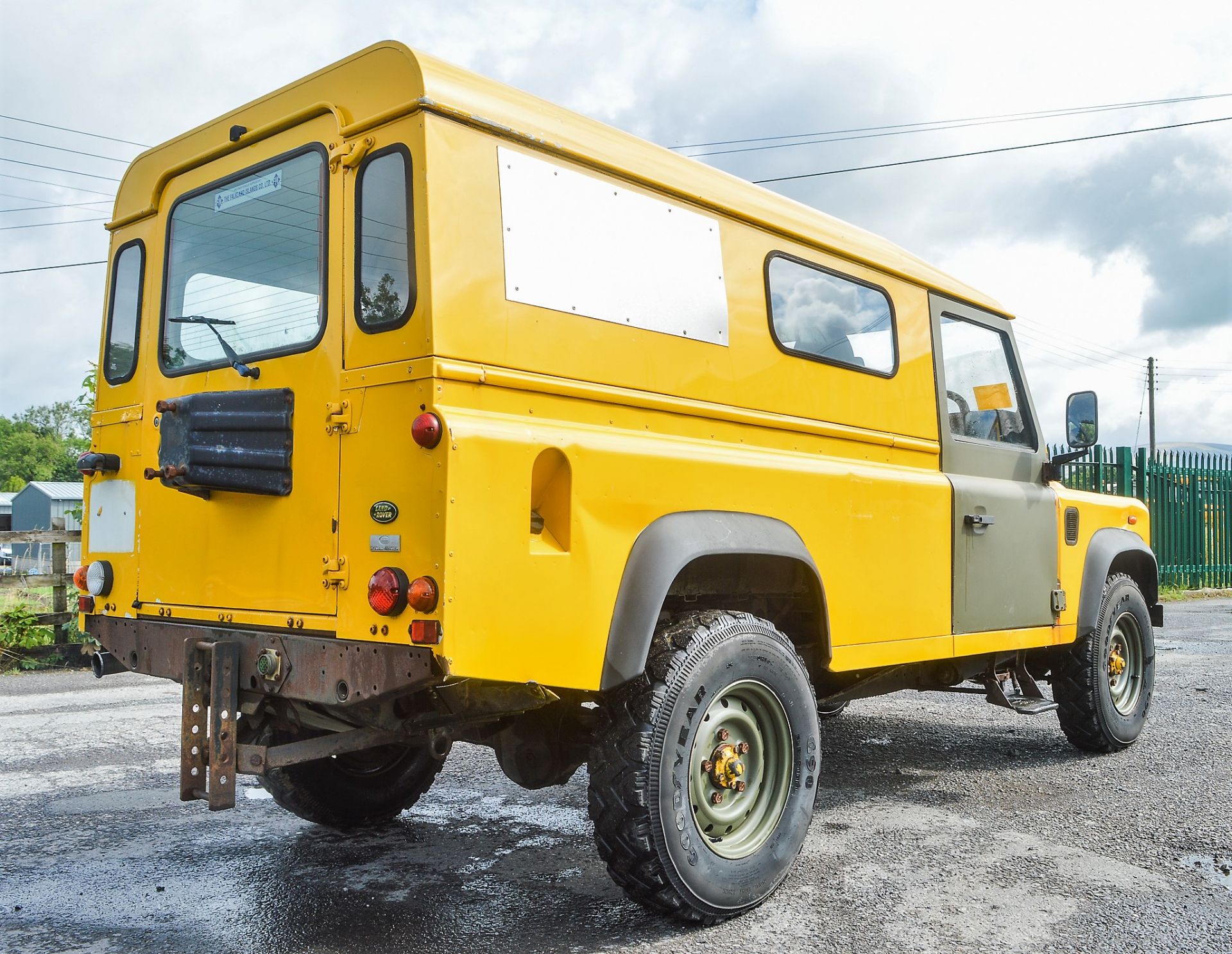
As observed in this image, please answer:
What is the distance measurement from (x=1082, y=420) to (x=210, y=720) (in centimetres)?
476

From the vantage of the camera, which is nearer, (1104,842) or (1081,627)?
(1104,842)

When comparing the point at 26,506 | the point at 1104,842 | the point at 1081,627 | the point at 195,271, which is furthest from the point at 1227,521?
the point at 26,506

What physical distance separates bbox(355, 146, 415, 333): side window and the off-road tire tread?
4.56m

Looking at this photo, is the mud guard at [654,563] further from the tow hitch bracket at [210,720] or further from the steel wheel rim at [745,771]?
the tow hitch bracket at [210,720]

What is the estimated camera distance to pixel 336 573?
3.35 m

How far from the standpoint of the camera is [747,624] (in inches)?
150

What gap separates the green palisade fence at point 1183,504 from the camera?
16.5 meters

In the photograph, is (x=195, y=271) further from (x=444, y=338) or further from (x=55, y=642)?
(x=55, y=642)

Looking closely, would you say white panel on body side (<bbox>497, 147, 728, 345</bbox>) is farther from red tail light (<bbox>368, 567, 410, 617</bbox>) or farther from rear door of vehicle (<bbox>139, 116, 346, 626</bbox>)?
red tail light (<bbox>368, 567, 410, 617</bbox>)

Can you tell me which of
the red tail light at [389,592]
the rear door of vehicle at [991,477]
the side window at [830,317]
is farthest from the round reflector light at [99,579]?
the rear door of vehicle at [991,477]

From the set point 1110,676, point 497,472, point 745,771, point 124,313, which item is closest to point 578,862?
point 745,771

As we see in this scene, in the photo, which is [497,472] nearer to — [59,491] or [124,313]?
[124,313]

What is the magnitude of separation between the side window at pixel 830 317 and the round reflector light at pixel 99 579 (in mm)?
2875

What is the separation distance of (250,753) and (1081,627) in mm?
4569
